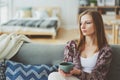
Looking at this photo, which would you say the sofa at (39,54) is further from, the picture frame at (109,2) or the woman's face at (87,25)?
the picture frame at (109,2)

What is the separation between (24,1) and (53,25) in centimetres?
218

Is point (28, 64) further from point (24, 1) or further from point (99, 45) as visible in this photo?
A: point (24, 1)

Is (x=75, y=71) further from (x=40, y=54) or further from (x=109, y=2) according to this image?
(x=109, y=2)

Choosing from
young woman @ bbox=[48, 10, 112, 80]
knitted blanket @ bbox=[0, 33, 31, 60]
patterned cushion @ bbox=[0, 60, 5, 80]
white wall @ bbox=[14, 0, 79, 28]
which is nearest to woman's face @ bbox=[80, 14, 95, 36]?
young woman @ bbox=[48, 10, 112, 80]

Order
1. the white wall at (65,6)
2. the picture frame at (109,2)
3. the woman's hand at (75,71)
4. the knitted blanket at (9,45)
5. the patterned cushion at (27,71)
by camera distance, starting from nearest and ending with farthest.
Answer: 1. the woman's hand at (75,71)
2. the patterned cushion at (27,71)
3. the knitted blanket at (9,45)
4. the picture frame at (109,2)
5. the white wall at (65,6)

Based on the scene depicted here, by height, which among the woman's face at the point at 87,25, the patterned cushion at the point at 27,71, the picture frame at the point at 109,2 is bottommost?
the patterned cushion at the point at 27,71

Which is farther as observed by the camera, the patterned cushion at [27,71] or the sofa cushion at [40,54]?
the sofa cushion at [40,54]

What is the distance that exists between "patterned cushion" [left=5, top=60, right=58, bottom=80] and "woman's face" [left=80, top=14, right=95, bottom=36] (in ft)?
1.32

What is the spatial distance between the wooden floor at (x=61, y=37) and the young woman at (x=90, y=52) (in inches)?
161

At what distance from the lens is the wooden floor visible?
21.3 feet

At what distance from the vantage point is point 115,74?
2180 millimetres

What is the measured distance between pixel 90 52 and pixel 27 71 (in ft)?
1.83

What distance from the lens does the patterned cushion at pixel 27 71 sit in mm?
2205

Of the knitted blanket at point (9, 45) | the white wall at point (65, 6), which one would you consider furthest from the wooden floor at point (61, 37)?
the knitted blanket at point (9, 45)
